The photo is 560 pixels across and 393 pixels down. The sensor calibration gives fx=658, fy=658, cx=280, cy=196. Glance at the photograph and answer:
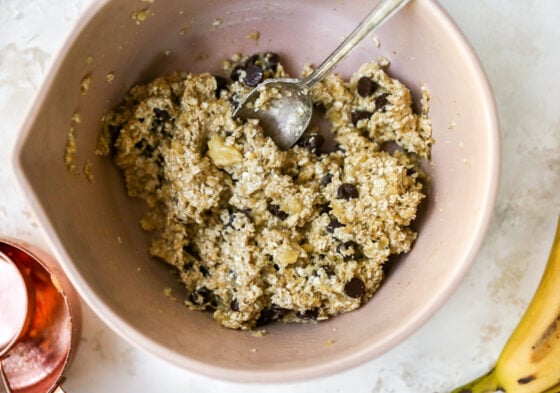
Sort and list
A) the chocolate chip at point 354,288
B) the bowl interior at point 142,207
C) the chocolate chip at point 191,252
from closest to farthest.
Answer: the bowl interior at point 142,207
the chocolate chip at point 354,288
the chocolate chip at point 191,252

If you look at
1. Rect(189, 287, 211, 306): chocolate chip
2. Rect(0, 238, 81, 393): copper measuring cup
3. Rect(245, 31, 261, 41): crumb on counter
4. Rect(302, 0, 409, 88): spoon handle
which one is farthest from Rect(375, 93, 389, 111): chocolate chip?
Rect(0, 238, 81, 393): copper measuring cup

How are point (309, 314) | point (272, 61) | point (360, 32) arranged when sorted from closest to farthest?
point (360, 32), point (309, 314), point (272, 61)

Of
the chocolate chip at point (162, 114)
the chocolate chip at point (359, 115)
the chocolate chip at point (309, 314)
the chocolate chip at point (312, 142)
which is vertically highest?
the chocolate chip at point (359, 115)

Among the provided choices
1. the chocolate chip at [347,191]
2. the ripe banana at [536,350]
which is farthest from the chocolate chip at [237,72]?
the ripe banana at [536,350]

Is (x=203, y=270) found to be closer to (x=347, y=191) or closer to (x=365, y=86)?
(x=347, y=191)

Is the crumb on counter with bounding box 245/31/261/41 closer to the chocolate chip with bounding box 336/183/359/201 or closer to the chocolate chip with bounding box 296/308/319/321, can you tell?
the chocolate chip with bounding box 336/183/359/201

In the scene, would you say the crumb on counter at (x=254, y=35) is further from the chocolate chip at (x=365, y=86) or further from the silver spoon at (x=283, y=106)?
the chocolate chip at (x=365, y=86)

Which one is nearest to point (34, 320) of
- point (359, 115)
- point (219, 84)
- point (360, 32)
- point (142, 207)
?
point (142, 207)
